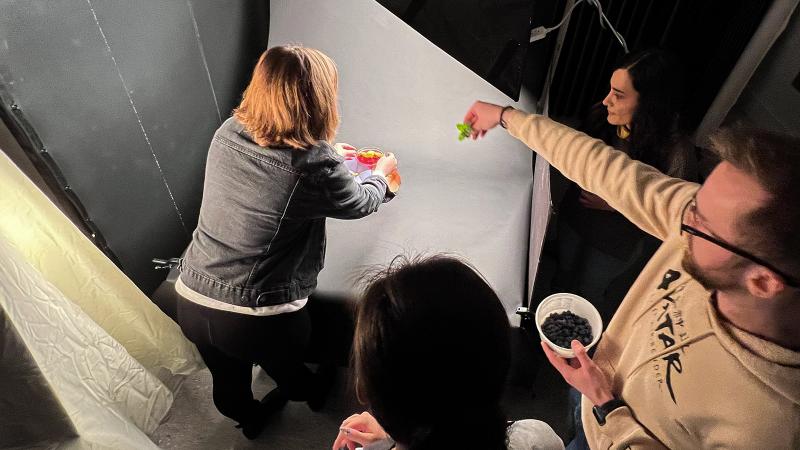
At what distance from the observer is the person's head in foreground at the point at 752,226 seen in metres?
0.71

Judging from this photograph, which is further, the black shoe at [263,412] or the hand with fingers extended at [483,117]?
the black shoe at [263,412]

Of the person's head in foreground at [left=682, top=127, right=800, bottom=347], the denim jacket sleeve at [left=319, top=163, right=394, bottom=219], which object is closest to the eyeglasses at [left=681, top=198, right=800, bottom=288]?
the person's head in foreground at [left=682, top=127, right=800, bottom=347]

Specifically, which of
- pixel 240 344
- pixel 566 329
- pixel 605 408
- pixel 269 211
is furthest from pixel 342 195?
pixel 566 329

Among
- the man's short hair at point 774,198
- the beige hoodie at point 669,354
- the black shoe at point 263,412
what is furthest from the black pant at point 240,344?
Result: the man's short hair at point 774,198

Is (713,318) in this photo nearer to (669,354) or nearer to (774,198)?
(669,354)

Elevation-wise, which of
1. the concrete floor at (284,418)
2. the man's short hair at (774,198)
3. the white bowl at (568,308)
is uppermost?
the man's short hair at (774,198)

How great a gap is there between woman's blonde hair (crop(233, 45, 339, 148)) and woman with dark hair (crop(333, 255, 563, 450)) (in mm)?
499

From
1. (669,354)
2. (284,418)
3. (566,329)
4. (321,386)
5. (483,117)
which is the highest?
(483,117)

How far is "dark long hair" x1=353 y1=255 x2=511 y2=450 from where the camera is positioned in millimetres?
653

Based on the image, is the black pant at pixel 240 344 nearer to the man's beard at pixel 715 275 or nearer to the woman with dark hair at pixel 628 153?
the man's beard at pixel 715 275

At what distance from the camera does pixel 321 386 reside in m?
1.73

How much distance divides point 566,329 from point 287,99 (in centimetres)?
102

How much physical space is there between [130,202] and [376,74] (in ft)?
3.41

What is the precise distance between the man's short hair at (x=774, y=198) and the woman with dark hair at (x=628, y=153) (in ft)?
2.47
